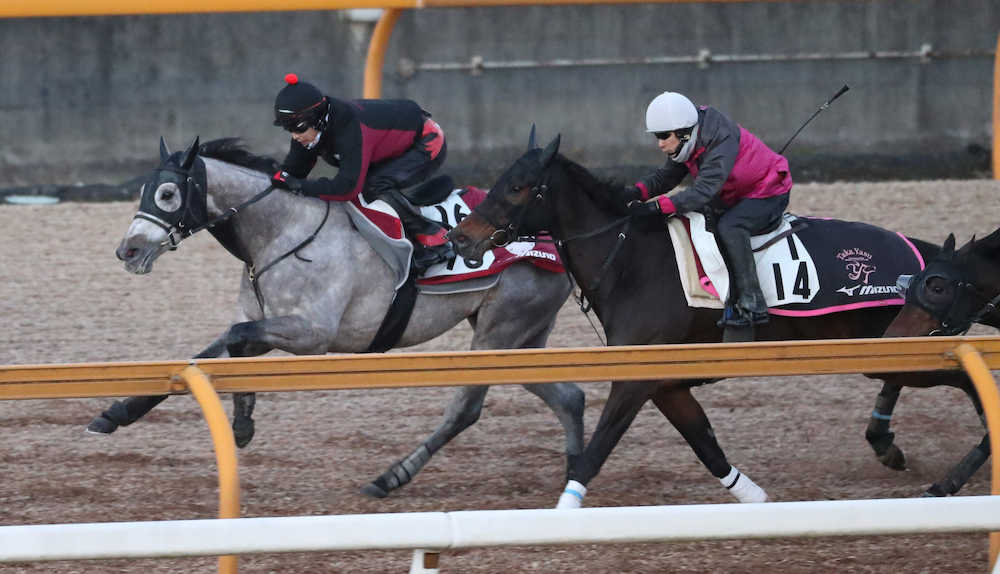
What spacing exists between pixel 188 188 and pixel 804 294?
95.1 inches

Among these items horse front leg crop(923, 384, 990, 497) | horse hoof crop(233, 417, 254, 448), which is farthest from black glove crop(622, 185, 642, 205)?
horse hoof crop(233, 417, 254, 448)

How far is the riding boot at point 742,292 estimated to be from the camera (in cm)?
551

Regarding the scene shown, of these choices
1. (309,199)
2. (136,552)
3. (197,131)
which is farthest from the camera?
(197,131)

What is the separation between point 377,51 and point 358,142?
123 inches

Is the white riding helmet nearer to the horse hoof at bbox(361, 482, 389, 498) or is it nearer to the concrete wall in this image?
the horse hoof at bbox(361, 482, 389, 498)

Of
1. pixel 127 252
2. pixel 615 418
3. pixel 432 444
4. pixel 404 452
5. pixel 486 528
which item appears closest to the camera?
pixel 486 528

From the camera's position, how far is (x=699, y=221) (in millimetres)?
5652

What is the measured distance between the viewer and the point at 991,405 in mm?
4012

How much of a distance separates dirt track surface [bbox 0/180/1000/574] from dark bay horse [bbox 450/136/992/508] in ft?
1.37

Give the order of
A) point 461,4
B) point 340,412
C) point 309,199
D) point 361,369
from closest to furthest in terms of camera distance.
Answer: point 361,369 → point 309,199 → point 340,412 → point 461,4

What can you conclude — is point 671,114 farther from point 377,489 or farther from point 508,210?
point 377,489

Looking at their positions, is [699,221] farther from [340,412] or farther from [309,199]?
[340,412]

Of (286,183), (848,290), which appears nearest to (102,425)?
(286,183)

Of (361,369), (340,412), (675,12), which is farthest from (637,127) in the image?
(361,369)
